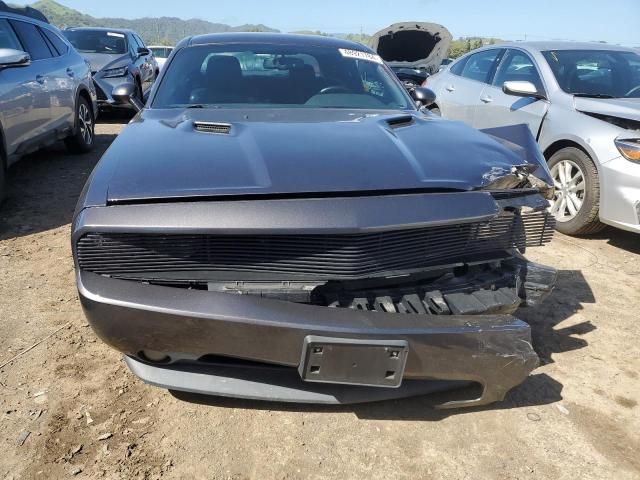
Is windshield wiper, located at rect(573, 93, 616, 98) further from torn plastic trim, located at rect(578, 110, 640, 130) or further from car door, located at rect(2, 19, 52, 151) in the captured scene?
car door, located at rect(2, 19, 52, 151)

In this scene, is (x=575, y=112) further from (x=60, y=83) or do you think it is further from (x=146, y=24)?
(x=146, y=24)

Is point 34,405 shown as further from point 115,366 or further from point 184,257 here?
point 184,257

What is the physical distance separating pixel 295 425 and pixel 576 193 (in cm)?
346

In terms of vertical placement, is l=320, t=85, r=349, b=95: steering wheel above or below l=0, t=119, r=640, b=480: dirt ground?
above

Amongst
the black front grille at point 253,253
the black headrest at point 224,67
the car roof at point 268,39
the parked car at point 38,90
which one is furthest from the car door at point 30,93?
the black front grille at point 253,253

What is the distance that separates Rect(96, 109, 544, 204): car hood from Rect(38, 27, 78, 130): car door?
360cm

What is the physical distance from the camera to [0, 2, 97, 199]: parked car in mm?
4671

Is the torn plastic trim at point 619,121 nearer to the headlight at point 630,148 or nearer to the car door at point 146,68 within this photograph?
the headlight at point 630,148

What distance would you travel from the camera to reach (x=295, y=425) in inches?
89.9

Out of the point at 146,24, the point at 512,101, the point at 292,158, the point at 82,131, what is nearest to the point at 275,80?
the point at 292,158

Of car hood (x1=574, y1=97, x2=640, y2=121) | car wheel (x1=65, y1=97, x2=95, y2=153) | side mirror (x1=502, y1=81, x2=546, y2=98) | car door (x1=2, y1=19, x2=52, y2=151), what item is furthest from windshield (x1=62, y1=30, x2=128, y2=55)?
car hood (x1=574, y1=97, x2=640, y2=121)

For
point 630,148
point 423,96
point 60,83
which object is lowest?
point 60,83

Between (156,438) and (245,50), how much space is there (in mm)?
2473

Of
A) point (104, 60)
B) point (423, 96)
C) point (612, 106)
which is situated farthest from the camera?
point (104, 60)
